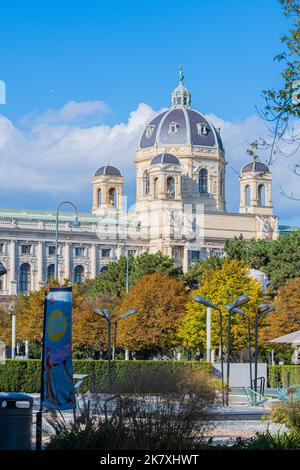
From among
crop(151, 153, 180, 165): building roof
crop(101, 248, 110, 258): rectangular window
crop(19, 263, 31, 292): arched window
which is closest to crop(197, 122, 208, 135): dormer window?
crop(151, 153, 180, 165): building roof

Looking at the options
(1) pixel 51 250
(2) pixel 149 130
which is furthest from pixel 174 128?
(1) pixel 51 250

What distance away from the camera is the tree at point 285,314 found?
170 feet

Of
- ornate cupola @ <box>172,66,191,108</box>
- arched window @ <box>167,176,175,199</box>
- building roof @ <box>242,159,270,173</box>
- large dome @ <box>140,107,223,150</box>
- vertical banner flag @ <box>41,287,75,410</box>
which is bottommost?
vertical banner flag @ <box>41,287,75,410</box>

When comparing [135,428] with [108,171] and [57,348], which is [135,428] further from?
[108,171]

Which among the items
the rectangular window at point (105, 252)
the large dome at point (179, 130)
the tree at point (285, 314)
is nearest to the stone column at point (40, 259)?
the rectangular window at point (105, 252)

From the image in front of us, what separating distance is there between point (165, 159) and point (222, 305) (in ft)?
243

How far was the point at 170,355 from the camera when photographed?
65500mm

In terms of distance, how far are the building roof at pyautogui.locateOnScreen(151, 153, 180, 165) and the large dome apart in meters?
5.42

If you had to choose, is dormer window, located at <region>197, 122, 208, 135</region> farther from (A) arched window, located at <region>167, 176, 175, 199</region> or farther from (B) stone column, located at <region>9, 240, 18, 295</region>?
(B) stone column, located at <region>9, 240, 18, 295</region>

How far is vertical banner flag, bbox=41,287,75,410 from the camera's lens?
17.5 metres

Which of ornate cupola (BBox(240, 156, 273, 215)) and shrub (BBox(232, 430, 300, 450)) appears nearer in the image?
shrub (BBox(232, 430, 300, 450))

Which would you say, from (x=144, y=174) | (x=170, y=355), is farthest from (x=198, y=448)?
(x=144, y=174)

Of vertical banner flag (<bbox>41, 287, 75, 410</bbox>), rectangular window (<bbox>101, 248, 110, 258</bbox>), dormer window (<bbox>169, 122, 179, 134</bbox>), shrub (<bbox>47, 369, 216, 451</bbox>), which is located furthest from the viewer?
dormer window (<bbox>169, 122, 179, 134</bbox>)

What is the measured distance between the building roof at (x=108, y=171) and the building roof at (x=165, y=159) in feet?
20.5
